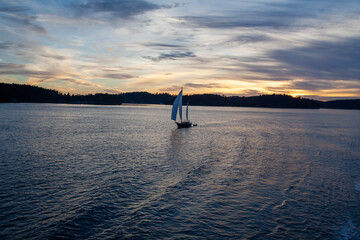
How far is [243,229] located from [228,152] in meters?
21.1

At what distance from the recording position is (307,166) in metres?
26.2

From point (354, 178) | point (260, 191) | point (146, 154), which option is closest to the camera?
point (260, 191)

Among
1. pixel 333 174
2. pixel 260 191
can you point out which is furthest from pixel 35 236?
pixel 333 174

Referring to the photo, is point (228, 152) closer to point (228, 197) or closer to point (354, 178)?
point (354, 178)

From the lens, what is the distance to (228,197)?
16594 millimetres

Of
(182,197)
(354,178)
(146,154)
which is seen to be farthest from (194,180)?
(354,178)

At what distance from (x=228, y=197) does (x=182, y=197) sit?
9.62ft

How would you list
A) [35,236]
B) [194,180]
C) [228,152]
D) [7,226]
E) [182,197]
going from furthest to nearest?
1. [228,152]
2. [194,180]
3. [182,197]
4. [7,226]
5. [35,236]

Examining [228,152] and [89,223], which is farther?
[228,152]

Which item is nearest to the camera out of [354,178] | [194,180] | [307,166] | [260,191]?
[260,191]

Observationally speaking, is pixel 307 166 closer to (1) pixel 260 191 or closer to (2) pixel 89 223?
(1) pixel 260 191

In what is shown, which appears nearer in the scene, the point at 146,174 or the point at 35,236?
the point at 35,236

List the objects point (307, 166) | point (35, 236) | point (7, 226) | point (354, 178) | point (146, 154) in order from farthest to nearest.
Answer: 1. point (146, 154)
2. point (307, 166)
3. point (354, 178)
4. point (7, 226)
5. point (35, 236)

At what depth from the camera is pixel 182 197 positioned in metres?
16.4
